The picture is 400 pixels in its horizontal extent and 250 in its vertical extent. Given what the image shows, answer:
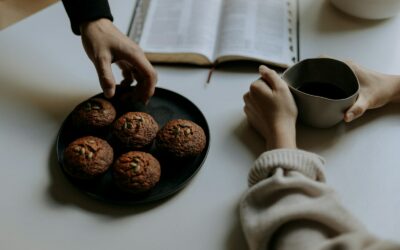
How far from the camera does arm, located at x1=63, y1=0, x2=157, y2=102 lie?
796 millimetres

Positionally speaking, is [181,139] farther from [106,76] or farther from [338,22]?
[338,22]

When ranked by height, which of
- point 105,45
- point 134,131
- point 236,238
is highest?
point 105,45

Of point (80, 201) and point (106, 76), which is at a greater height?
point (106, 76)

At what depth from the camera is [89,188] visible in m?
0.70

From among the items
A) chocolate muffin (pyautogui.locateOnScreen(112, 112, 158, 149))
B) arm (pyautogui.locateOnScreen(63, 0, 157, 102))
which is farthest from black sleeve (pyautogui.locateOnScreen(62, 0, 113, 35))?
chocolate muffin (pyautogui.locateOnScreen(112, 112, 158, 149))

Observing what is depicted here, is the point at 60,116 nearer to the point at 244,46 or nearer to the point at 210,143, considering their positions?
the point at 210,143

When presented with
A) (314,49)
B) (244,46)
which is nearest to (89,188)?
(244,46)

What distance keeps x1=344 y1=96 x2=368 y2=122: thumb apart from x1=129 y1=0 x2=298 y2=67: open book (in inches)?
8.2

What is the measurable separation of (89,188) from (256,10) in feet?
2.08

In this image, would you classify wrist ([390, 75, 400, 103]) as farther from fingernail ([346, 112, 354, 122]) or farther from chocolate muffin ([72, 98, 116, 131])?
chocolate muffin ([72, 98, 116, 131])

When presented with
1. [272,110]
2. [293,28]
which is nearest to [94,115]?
[272,110]

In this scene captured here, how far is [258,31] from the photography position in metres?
0.97

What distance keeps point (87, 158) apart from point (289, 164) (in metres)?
0.35

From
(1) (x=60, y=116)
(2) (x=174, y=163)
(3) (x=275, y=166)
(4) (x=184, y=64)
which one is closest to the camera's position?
(3) (x=275, y=166)
